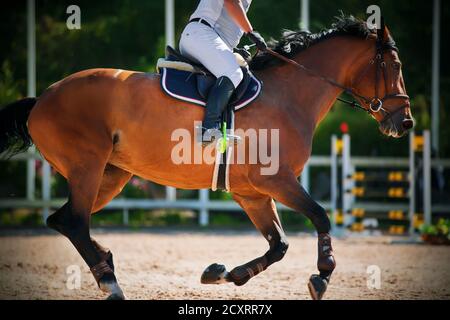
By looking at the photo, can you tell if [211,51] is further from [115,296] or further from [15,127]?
[115,296]

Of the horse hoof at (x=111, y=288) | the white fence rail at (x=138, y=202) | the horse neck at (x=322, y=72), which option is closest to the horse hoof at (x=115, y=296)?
the horse hoof at (x=111, y=288)

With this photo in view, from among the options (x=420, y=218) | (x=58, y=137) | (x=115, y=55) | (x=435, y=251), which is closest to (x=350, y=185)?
(x=420, y=218)

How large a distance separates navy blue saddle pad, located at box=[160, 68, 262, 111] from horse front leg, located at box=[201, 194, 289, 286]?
0.95 meters

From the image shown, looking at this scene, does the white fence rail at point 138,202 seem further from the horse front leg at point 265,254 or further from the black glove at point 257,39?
the black glove at point 257,39

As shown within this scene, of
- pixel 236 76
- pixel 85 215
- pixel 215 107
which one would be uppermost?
pixel 236 76

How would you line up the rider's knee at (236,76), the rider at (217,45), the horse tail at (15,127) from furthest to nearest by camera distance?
the horse tail at (15,127)
the rider's knee at (236,76)
the rider at (217,45)

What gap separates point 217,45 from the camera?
6.84m

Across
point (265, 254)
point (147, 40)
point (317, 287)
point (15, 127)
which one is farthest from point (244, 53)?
point (147, 40)

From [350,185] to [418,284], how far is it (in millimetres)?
5136

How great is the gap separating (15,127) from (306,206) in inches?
112

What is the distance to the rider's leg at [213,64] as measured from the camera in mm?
6605

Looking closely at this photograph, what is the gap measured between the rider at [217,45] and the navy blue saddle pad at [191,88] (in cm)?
13

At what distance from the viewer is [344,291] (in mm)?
7895

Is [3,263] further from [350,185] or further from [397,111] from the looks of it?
[350,185]
